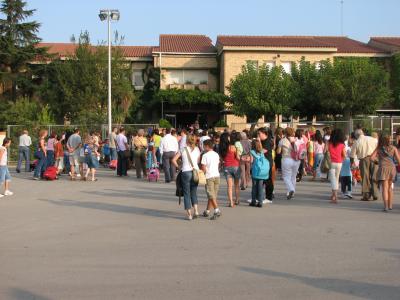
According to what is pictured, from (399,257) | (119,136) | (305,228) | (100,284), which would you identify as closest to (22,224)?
(100,284)

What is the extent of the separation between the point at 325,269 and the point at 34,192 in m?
10.9

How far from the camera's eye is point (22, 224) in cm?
1041

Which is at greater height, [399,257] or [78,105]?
[78,105]

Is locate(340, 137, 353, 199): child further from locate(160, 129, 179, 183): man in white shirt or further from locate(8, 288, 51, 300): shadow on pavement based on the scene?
locate(8, 288, 51, 300): shadow on pavement

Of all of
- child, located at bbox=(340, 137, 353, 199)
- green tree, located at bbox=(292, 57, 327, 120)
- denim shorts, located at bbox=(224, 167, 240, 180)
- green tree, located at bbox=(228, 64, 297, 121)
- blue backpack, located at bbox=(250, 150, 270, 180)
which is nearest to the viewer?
blue backpack, located at bbox=(250, 150, 270, 180)

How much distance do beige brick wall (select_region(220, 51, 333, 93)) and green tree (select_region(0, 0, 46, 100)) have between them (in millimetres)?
14203

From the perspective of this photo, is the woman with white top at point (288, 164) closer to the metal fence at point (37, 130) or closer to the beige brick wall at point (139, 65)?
the metal fence at point (37, 130)

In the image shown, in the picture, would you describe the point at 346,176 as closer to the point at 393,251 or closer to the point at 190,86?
the point at 393,251

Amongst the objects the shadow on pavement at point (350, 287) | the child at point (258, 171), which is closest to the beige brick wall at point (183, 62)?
the child at point (258, 171)

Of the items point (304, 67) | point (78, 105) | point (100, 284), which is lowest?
point (100, 284)

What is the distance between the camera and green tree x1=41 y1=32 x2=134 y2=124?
37.6 metres

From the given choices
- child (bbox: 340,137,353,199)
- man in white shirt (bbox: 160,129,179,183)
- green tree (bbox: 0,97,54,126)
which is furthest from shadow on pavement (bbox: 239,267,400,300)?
green tree (bbox: 0,97,54,126)

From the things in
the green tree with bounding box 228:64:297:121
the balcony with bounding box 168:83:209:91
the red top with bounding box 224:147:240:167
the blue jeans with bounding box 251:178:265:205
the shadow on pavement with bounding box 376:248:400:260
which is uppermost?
the balcony with bounding box 168:83:209:91

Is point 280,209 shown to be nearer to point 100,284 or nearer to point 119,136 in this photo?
point 100,284
